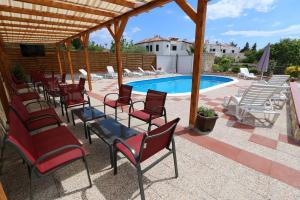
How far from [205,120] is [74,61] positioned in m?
12.6

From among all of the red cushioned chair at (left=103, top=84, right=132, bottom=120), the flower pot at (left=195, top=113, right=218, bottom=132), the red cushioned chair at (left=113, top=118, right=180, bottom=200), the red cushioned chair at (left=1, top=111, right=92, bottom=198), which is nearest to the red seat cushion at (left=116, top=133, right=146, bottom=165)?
the red cushioned chair at (left=113, top=118, right=180, bottom=200)

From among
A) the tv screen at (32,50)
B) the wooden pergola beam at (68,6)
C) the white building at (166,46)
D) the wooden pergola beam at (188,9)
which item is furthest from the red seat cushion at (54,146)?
the white building at (166,46)

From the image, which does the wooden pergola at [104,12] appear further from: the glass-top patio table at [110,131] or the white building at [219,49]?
the white building at [219,49]

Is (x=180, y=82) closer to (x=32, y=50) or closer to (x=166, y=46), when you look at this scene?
(x=32, y=50)

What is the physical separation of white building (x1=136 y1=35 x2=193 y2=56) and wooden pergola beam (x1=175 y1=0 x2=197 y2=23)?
→ 2696 cm

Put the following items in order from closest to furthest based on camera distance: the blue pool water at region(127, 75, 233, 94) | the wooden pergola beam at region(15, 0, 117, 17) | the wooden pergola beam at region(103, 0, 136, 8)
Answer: the wooden pergola beam at region(15, 0, 117, 17) → the wooden pergola beam at region(103, 0, 136, 8) → the blue pool water at region(127, 75, 233, 94)

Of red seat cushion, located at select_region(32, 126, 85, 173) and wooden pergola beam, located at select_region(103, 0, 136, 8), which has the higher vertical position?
wooden pergola beam, located at select_region(103, 0, 136, 8)

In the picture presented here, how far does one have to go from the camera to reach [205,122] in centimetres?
306

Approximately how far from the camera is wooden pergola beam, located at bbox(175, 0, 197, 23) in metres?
2.75

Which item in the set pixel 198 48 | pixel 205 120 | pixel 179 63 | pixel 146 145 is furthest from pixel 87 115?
pixel 179 63

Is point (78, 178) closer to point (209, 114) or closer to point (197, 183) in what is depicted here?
point (197, 183)

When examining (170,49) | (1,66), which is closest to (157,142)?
(1,66)

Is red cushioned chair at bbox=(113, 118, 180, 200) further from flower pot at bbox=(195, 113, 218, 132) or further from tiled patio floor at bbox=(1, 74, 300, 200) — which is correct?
flower pot at bbox=(195, 113, 218, 132)

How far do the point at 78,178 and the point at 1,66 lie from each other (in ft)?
19.8
